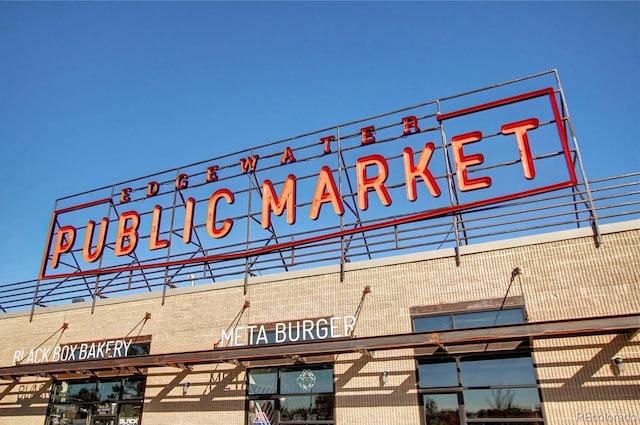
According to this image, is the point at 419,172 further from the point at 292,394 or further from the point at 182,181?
the point at 182,181

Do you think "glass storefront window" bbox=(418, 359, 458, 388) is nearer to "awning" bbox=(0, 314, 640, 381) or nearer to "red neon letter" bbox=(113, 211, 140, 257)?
"awning" bbox=(0, 314, 640, 381)

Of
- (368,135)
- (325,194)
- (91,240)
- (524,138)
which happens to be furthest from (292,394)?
(91,240)

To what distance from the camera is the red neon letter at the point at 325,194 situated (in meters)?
14.9

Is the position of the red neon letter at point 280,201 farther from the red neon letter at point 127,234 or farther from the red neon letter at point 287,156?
the red neon letter at point 127,234

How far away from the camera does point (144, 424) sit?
1355 centimetres

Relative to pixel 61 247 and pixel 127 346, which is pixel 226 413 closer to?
pixel 127 346

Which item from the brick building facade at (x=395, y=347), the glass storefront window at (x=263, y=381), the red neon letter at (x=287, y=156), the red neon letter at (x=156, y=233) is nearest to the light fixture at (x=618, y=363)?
the brick building facade at (x=395, y=347)

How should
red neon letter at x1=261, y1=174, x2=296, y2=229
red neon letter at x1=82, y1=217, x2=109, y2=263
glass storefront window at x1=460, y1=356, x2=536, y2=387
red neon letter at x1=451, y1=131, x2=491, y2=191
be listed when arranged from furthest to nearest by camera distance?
red neon letter at x1=82, y1=217, x2=109, y2=263 < red neon letter at x1=261, y1=174, x2=296, y2=229 < red neon letter at x1=451, y1=131, x2=491, y2=191 < glass storefront window at x1=460, y1=356, x2=536, y2=387

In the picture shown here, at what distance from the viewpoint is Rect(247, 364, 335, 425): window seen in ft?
38.6

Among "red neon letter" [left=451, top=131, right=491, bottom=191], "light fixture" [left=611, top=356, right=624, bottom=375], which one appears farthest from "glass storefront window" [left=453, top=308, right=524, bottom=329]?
"red neon letter" [left=451, top=131, right=491, bottom=191]

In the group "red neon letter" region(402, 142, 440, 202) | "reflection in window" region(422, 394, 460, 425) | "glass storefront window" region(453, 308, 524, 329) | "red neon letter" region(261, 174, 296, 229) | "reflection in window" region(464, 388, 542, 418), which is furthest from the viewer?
"red neon letter" region(261, 174, 296, 229)

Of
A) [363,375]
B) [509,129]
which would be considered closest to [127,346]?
[363,375]

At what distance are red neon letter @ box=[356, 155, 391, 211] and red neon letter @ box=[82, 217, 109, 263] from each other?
10.3 meters

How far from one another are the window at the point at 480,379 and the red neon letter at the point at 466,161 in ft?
11.7
